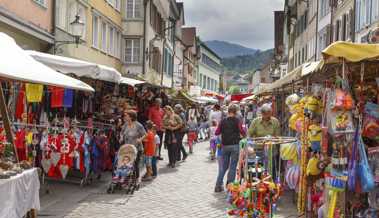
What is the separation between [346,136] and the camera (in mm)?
6359

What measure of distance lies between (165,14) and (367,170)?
1518 inches

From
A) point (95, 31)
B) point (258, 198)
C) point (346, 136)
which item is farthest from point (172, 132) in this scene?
point (95, 31)

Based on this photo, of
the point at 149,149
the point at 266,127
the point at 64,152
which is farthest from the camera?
the point at 149,149

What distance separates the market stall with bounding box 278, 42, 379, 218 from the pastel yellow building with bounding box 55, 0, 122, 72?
1372cm

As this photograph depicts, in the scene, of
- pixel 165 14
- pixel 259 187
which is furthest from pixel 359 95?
pixel 165 14

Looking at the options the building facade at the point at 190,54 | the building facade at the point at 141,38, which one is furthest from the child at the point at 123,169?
the building facade at the point at 190,54

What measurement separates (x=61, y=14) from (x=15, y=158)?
14018 mm

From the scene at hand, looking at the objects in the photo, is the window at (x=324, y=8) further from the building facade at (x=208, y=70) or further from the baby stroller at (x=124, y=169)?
the building facade at (x=208, y=70)

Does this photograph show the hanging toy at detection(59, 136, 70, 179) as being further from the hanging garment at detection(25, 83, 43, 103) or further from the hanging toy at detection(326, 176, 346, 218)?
the hanging toy at detection(326, 176, 346, 218)

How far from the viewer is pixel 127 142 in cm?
1115

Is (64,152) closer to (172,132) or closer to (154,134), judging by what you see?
(154,134)

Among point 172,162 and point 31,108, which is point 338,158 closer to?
point 31,108

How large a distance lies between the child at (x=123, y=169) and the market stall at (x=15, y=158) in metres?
3.07

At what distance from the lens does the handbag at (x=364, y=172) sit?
5.86 meters
